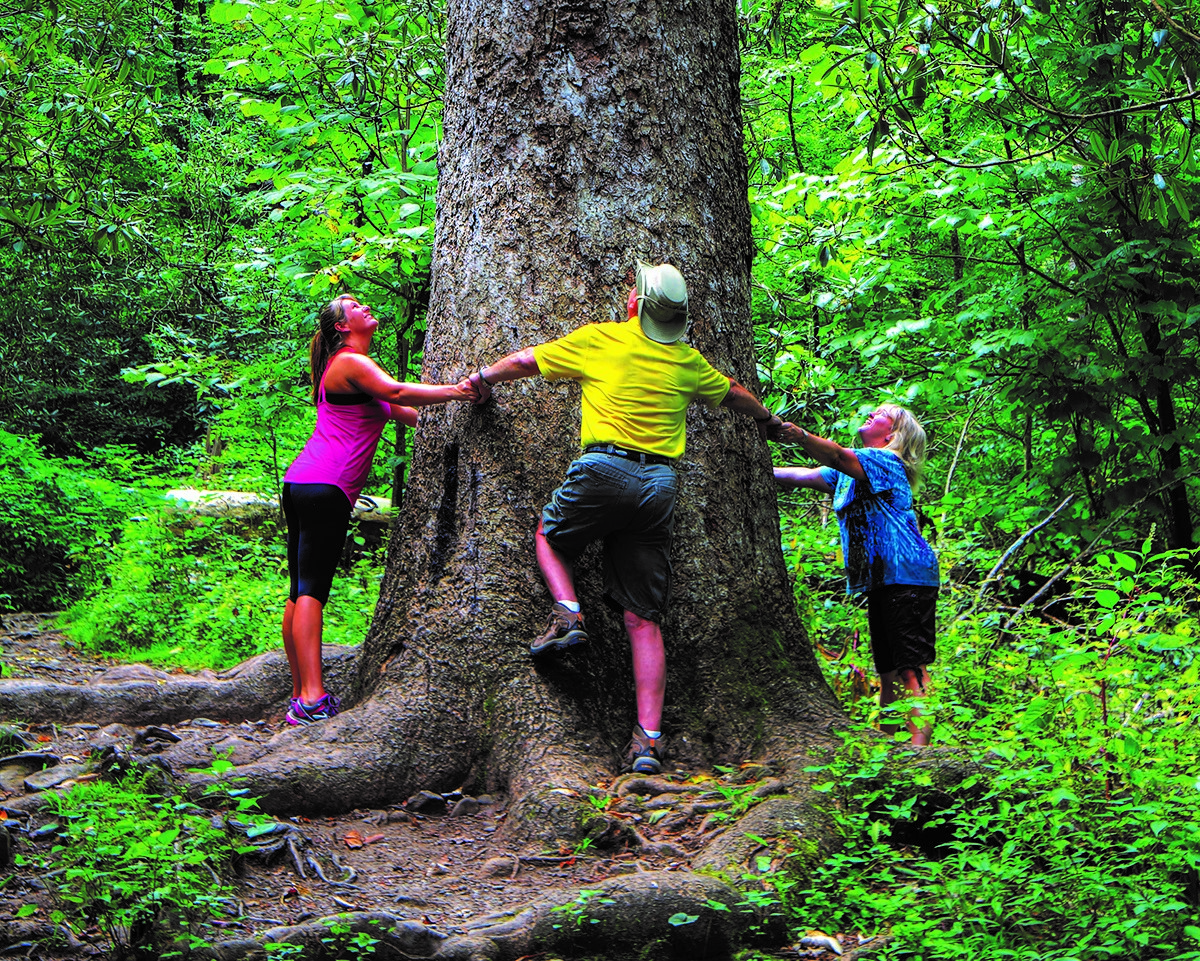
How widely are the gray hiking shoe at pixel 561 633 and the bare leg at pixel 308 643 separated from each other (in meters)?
1.31

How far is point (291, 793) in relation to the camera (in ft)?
14.0

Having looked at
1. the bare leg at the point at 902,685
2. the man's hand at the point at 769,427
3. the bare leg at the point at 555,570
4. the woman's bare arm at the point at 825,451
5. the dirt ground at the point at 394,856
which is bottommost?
the dirt ground at the point at 394,856

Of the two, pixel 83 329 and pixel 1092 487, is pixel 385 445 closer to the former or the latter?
pixel 1092 487

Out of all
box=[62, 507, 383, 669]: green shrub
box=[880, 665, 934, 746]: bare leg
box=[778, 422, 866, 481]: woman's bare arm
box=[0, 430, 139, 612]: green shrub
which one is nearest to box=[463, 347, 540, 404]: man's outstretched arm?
box=[778, 422, 866, 481]: woman's bare arm

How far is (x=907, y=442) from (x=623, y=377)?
2.03 m

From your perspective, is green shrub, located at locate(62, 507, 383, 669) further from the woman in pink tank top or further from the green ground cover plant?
the green ground cover plant

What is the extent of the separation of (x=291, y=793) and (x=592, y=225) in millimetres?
2854

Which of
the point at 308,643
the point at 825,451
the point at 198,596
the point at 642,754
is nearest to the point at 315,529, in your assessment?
the point at 308,643

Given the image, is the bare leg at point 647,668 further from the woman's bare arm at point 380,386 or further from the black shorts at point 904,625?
the black shorts at point 904,625

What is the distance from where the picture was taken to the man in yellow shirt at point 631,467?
447 centimetres

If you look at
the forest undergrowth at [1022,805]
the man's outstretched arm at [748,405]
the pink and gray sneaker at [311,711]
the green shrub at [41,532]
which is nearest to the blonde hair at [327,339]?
the pink and gray sneaker at [311,711]

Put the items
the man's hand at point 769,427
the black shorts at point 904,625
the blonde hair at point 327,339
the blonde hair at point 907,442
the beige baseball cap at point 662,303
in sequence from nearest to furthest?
the beige baseball cap at point 662,303
the man's hand at point 769,427
the blonde hair at point 327,339
the black shorts at point 904,625
the blonde hair at point 907,442

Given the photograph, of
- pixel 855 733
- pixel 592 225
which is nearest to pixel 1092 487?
pixel 855 733

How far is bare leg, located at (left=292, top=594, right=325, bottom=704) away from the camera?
17.0 feet
